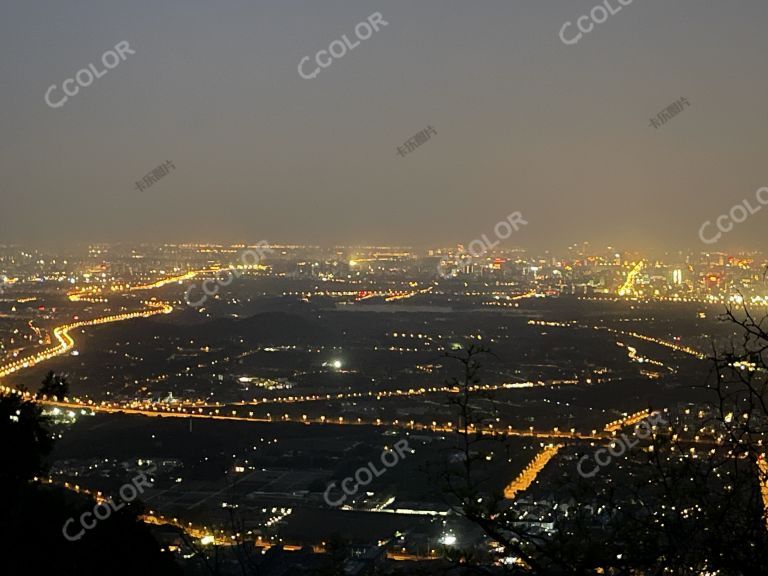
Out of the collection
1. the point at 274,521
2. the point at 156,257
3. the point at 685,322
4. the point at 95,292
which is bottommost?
the point at 274,521

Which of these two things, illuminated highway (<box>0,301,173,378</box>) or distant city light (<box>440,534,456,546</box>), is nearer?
distant city light (<box>440,534,456,546</box>)

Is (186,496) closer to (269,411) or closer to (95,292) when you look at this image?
(269,411)

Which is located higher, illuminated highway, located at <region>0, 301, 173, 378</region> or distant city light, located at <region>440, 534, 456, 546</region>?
illuminated highway, located at <region>0, 301, 173, 378</region>

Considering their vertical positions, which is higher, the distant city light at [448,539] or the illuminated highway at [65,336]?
the illuminated highway at [65,336]

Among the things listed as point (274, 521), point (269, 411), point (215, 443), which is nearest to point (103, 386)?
point (269, 411)

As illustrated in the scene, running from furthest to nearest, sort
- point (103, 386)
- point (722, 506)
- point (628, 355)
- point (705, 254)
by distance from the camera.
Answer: point (705, 254), point (628, 355), point (103, 386), point (722, 506)

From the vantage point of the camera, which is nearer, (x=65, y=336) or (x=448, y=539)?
(x=448, y=539)

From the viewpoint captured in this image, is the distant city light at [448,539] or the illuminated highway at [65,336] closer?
the distant city light at [448,539]

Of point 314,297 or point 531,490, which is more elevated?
point 314,297

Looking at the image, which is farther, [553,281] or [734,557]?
[553,281]

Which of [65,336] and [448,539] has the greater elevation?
[65,336]

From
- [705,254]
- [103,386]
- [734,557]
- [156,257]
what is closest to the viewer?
[734,557]
